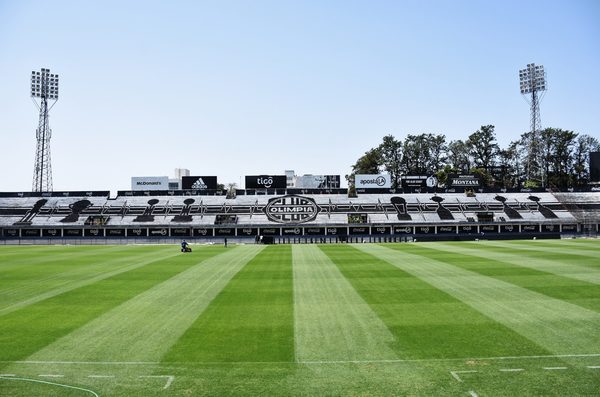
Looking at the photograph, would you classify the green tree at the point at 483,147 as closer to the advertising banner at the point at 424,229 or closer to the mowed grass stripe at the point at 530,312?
the advertising banner at the point at 424,229

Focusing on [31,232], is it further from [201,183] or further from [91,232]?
[201,183]

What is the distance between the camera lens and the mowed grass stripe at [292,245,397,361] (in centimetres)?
1155

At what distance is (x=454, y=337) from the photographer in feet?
42.0

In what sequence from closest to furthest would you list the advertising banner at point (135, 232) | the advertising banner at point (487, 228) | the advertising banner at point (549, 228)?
the advertising banner at point (549, 228)
the advertising banner at point (487, 228)
the advertising banner at point (135, 232)

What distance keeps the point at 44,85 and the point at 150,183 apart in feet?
84.0

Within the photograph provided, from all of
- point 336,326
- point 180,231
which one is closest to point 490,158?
point 180,231

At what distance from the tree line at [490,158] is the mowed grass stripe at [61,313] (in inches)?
3735

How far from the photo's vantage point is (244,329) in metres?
14.0

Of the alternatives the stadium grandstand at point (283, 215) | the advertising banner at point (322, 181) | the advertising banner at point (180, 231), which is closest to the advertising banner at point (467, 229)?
the stadium grandstand at point (283, 215)

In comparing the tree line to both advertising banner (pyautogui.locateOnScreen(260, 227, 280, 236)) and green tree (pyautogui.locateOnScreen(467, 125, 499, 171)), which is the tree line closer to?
green tree (pyautogui.locateOnScreen(467, 125, 499, 171))

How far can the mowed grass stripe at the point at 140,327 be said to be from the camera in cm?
1174

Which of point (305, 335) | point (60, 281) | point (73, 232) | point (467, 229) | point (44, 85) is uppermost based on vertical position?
point (44, 85)

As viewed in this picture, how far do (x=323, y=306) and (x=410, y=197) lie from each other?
7131 cm

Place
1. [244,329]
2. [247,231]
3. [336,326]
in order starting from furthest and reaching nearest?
[247,231] → [336,326] → [244,329]
